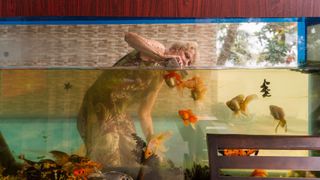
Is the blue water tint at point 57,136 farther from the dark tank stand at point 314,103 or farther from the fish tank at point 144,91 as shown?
the dark tank stand at point 314,103

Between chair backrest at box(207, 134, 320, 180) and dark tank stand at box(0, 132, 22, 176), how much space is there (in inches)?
25.9

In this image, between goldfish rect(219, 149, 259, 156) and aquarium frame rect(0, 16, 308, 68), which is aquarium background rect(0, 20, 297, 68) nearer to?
aquarium frame rect(0, 16, 308, 68)

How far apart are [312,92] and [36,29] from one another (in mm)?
952

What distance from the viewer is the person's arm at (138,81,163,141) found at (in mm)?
1443

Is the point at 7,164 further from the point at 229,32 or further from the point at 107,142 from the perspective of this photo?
the point at 229,32

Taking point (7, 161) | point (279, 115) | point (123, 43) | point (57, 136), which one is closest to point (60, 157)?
point (57, 136)

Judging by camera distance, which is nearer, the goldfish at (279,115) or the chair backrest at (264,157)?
the chair backrest at (264,157)

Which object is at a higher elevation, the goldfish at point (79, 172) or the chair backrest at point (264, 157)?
the chair backrest at point (264, 157)

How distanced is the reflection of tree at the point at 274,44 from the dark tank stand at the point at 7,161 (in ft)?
2.95

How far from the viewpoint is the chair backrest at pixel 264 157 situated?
1.27 meters

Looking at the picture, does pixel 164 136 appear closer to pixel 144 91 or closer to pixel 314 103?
pixel 144 91

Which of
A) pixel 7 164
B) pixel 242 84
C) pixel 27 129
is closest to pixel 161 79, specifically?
pixel 242 84

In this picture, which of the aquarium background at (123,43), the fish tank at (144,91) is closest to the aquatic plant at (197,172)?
the fish tank at (144,91)

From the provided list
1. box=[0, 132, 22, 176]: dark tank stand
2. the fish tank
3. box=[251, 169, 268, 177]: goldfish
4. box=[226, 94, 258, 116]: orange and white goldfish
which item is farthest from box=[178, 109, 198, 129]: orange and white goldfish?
box=[0, 132, 22, 176]: dark tank stand
